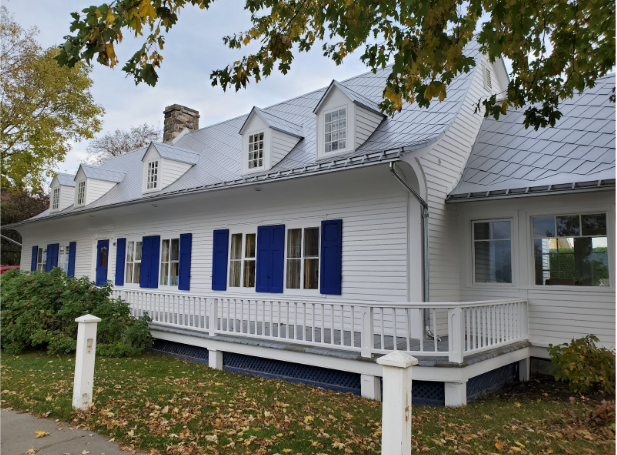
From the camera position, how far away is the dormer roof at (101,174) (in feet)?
59.9

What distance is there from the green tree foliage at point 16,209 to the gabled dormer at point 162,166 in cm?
2164

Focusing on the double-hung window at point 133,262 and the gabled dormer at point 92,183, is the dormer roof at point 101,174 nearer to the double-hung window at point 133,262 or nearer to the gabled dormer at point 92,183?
the gabled dormer at point 92,183

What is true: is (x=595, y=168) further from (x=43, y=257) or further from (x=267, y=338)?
(x=43, y=257)

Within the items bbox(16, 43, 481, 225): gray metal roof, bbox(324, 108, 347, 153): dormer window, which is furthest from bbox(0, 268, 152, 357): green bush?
bbox(324, 108, 347, 153): dormer window

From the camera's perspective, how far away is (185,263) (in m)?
13.2

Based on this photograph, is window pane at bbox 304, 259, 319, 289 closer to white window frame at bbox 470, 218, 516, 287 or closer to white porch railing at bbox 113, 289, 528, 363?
white porch railing at bbox 113, 289, 528, 363

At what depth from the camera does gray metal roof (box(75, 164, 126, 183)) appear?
18281mm

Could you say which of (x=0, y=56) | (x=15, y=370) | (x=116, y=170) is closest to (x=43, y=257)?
(x=116, y=170)

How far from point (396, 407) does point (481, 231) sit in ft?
22.4

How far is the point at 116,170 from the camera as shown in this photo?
20.1 meters

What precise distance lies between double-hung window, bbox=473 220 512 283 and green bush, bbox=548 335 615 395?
88.0 inches

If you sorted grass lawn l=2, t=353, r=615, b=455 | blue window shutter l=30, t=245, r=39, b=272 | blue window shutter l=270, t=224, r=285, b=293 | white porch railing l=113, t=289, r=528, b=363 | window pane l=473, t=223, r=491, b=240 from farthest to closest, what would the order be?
blue window shutter l=30, t=245, r=39, b=272 → blue window shutter l=270, t=224, r=285, b=293 → window pane l=473, t=223, r=491, b=240 → white porch railing l=113, t=289, r=528, b=363 → grass lawn l=2, t=353, r=615, b=455

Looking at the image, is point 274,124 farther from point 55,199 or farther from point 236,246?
point 55,199

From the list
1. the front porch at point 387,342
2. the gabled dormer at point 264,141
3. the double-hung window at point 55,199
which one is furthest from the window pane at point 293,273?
the double-hung window at point 55,199
